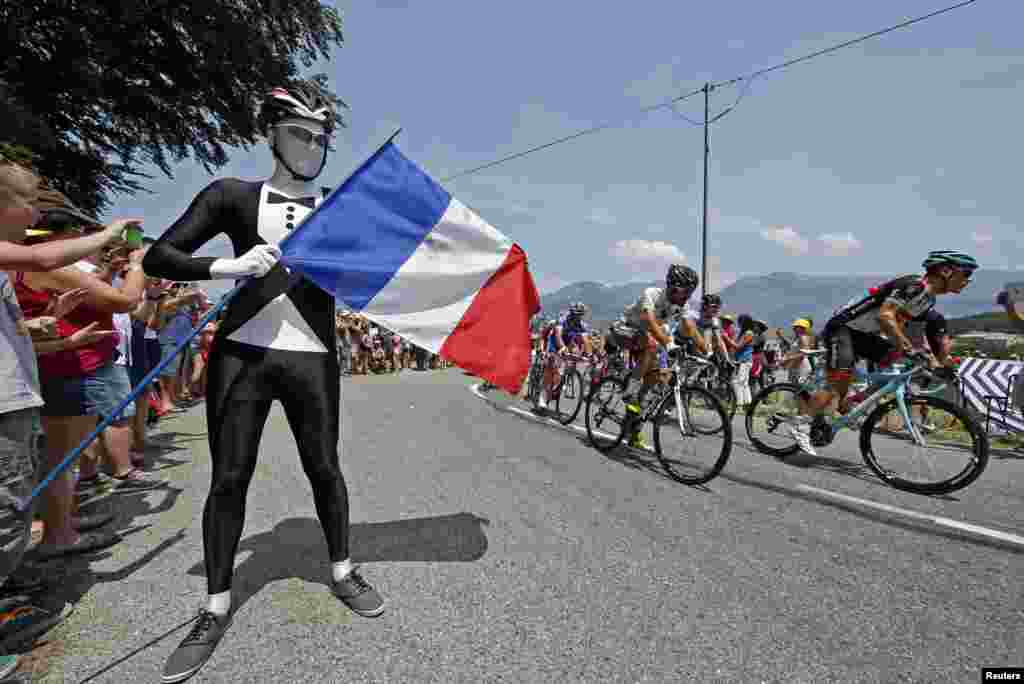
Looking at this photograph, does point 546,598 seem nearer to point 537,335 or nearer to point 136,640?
point 136,640

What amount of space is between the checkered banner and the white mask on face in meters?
9.44

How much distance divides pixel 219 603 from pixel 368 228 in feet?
6.11

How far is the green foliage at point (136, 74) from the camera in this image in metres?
8.77

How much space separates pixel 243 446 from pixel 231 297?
69 centimetres

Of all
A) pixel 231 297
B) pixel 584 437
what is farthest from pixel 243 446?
pixel 584 437

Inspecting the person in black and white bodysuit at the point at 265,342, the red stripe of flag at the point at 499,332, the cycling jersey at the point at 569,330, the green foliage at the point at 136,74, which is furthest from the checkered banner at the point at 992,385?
the green foliage at the point at 136,74

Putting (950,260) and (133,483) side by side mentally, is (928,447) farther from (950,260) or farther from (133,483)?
(133,483)

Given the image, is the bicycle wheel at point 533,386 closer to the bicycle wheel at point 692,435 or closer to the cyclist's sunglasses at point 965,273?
the bicycle wheel at point 692,435

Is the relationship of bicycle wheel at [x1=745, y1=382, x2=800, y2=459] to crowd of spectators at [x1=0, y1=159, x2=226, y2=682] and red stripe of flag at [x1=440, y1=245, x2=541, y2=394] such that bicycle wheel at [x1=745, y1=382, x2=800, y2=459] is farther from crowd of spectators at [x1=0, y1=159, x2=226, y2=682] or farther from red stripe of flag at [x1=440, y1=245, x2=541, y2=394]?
crowd of spectators at [x1=0, y1=159, x2=226, y2=682]

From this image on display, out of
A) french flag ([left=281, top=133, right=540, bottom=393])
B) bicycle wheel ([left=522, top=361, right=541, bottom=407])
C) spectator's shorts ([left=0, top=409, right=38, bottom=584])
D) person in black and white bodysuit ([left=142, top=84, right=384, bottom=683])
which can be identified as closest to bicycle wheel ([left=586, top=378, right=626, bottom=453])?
bicycle wheel ([left=522, top=361, right=541, bottom=407])

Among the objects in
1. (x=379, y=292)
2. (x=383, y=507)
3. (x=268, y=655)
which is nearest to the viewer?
(x=268, y=655)

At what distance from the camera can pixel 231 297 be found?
2.42 metres

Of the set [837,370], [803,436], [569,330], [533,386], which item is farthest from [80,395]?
[569,330]

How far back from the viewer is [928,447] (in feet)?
16.9
